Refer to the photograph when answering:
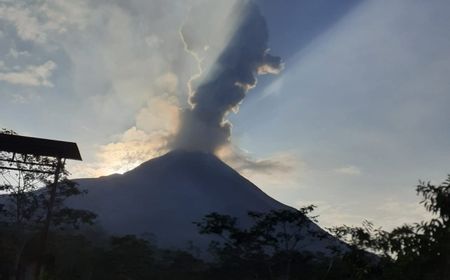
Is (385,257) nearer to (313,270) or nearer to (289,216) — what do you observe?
(289,216)

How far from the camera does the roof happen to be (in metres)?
20.8

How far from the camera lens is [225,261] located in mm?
58688

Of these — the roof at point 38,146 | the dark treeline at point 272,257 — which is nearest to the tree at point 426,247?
the dark treeline at point 272,257

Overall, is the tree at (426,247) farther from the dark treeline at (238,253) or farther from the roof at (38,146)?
the roof at (38,146)

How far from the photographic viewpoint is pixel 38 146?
69.2 ft

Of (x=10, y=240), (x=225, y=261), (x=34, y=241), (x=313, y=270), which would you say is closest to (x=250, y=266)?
(x=225, y=261)

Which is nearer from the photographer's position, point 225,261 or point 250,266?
point 250,266

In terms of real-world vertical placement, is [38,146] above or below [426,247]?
above

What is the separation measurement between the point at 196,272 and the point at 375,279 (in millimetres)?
51215

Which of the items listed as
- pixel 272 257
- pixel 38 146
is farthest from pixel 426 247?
pixel 272 257

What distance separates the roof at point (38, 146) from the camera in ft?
68.2

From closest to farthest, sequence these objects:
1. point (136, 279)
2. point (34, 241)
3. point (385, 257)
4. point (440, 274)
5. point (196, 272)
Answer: point (440, 274), point (385, 257), point (34, 241), point (136, 279), point (196, 272)

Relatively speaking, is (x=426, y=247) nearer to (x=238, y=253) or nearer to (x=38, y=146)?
(x=38, y=146)

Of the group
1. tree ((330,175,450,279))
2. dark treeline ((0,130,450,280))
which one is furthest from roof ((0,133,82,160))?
tree ((330,175,450,279))
